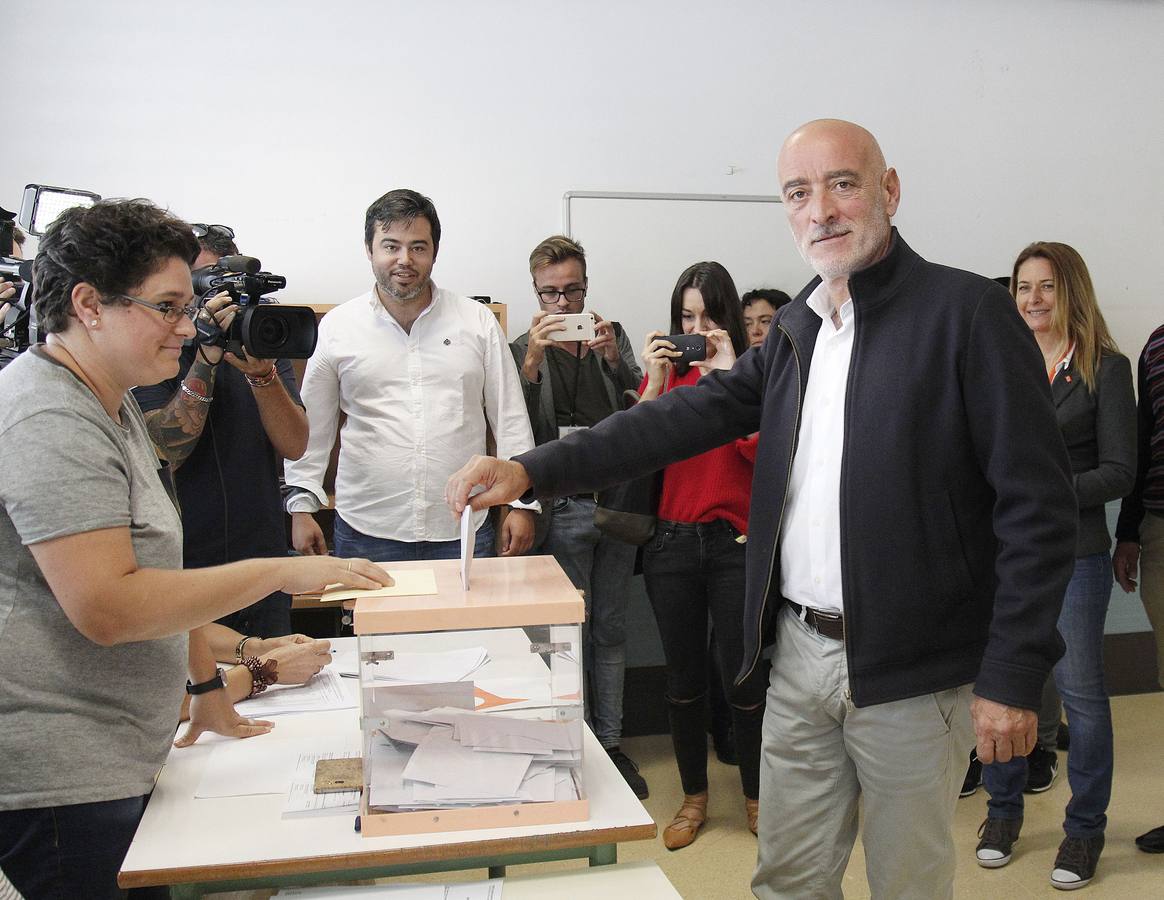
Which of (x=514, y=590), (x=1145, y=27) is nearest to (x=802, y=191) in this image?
(x=514, y=590)

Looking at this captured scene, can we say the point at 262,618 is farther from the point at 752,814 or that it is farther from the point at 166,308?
the point at 752,814

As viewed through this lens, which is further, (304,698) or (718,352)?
(718,352)

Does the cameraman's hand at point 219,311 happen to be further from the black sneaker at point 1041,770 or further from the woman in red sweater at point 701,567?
the black sneaker at point 1041,770

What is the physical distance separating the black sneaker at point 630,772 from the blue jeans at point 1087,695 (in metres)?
1.21

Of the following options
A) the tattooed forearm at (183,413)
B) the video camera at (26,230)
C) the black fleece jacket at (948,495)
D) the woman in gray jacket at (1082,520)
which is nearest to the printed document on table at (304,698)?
the tattooed forearm at (183,413)

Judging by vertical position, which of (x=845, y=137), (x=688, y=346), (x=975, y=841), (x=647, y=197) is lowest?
(x=975, y=841)

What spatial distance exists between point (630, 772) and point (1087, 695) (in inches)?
53.9

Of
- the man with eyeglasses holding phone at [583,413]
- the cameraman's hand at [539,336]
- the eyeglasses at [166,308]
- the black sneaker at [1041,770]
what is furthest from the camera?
the black sneaker at [1041,770]

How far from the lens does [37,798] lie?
132 cm

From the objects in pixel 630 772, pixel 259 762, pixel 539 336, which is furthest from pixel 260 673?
pixel 630 772

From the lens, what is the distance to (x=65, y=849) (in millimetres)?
1352

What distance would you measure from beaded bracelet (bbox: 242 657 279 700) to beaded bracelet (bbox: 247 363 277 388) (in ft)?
2.37

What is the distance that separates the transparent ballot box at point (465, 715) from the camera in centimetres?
133

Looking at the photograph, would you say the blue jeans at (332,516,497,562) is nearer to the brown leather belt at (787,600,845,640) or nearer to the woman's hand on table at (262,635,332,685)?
the woman's hand on table at (262,635,332,685)
